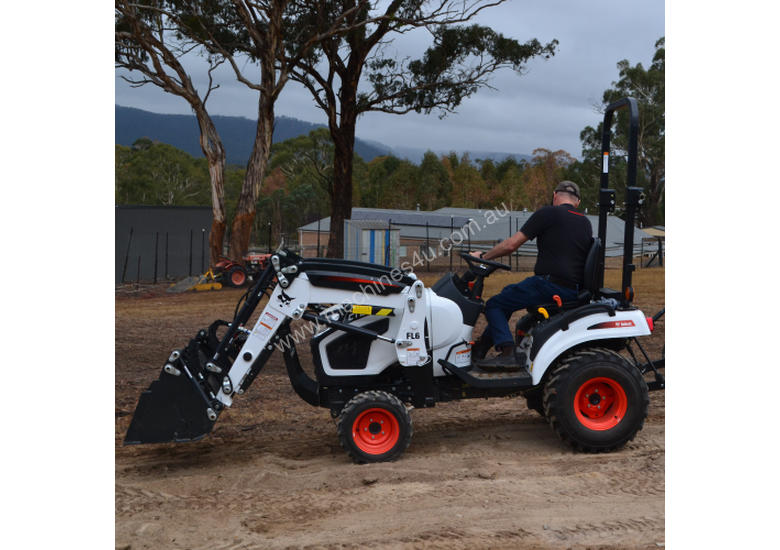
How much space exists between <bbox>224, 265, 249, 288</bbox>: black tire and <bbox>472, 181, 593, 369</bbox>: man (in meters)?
15.2

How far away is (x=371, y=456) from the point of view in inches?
200

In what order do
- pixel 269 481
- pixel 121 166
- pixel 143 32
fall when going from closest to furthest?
1. pixel 269 481
2. pixel 143 32
3. pixel 121 166

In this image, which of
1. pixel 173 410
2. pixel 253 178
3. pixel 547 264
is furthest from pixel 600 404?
pixel 253 178

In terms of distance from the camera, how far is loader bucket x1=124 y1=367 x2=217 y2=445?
4.82m

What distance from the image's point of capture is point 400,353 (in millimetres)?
5152

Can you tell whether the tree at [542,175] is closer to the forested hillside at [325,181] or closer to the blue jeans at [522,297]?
the forested hillside at [325,181]

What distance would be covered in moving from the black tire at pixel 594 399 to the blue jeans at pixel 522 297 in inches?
17.5

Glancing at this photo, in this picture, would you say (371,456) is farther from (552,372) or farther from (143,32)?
(143,32)

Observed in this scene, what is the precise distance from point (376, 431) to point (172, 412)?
138 centimetres

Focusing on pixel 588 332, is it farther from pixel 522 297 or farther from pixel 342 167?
pixel 342 167

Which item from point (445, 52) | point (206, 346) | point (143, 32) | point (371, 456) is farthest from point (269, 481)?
point (445, 52)

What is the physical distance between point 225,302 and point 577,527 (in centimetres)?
1378

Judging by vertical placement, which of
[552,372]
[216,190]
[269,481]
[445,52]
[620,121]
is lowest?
[269,481]

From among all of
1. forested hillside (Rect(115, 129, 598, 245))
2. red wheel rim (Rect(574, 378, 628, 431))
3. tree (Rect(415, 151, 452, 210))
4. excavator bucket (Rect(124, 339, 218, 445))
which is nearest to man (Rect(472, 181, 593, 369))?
red wheel rim (Rect(574, 378, 628, 431))
